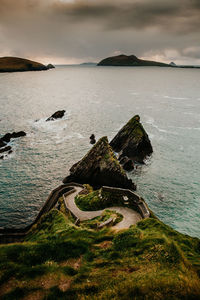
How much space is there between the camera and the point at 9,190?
36844mm

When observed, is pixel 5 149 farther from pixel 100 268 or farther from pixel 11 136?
pixel 100 268

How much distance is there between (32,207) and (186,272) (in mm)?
26384

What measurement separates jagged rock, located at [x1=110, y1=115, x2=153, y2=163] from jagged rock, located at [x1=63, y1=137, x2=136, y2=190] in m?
10.5

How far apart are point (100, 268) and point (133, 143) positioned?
3763cm

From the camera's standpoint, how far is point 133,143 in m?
49.5

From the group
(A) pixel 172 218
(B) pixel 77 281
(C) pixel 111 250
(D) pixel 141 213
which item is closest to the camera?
(B) pixel 77 281

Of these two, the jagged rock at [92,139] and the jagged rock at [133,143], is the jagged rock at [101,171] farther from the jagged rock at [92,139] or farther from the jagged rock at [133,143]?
the jagged rock at [92,139]

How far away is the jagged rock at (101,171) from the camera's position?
3712cm

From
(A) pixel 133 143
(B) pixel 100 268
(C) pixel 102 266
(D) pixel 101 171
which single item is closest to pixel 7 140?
(D) pixel 101 171

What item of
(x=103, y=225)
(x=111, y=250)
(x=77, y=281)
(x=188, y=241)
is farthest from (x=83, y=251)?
(x=188, y=241)

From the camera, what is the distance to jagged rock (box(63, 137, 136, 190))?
37125 mm

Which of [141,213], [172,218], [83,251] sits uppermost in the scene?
[83,251]

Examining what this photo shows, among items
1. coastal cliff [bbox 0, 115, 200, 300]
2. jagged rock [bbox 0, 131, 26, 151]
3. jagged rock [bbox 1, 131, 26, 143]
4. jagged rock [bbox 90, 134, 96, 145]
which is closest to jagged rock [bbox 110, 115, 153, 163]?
jagged rock [bbox 90, 134, 96, 145]

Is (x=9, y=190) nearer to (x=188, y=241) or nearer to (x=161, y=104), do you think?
(x=188, y=241)
